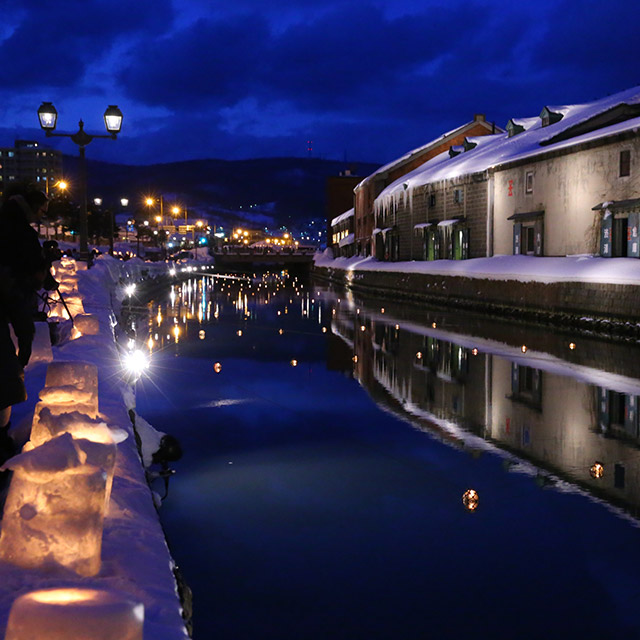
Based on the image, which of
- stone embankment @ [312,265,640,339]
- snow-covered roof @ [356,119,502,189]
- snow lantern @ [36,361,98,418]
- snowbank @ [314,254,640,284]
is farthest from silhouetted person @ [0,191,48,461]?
snow-covered roof @ [356,119,502,189]

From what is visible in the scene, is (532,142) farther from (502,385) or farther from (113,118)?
(502,385)

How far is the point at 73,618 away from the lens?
2609mm

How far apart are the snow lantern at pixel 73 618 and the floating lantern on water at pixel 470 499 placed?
4497 mm

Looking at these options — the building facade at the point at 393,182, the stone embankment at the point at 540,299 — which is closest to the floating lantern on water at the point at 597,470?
the stone embankment at the point at 540,299

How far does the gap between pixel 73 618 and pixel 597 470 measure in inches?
253

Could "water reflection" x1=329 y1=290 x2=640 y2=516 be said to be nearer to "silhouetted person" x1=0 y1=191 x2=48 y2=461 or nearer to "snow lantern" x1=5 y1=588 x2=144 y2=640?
"silhouetted person" x1=0 y1=191 x2=48 y2=461

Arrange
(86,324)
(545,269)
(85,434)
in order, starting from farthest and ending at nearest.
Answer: (545,269) → (86,324) → (85,434)

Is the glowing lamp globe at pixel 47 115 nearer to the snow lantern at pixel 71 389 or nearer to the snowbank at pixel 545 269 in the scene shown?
the snowbank at pixel 545 269

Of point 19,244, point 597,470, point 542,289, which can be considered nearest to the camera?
point 19,244

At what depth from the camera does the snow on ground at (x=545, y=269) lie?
21953mm

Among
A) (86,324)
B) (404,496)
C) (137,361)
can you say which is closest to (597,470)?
(404,496)

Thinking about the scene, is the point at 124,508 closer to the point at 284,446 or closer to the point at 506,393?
the point at 284,446

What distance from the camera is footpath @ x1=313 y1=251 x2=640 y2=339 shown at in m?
21.3

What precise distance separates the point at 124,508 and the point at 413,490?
3.11m
